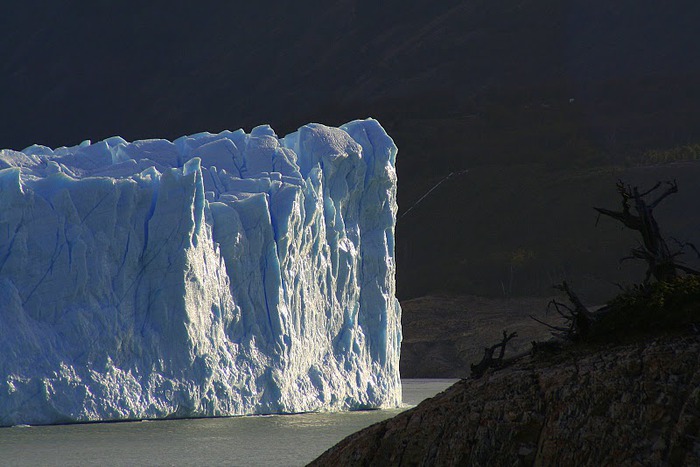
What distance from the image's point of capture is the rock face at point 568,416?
550 centimetres

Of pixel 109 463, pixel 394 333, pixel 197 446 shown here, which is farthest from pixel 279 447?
pixel 394 333

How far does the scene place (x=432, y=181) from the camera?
75.4 metres

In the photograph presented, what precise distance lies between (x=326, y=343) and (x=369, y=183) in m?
3.41

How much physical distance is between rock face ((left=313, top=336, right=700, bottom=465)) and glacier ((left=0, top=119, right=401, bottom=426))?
40.0 feet

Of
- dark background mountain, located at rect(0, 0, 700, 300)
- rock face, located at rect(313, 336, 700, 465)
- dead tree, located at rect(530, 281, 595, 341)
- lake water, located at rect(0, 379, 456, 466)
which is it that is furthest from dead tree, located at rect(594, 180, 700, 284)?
dark background mountain, located at rect(0, 0, 700, 300)

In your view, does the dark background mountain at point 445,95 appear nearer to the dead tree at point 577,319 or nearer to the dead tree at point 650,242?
the dead tree at point 650,242

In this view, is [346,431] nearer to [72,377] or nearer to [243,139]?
[72,377]

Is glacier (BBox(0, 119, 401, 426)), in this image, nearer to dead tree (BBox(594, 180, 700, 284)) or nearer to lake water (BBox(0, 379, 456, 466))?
lake water (BBox(0, 379, 456, 466))

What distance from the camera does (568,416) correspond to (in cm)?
577

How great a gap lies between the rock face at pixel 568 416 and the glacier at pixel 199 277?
1219cm

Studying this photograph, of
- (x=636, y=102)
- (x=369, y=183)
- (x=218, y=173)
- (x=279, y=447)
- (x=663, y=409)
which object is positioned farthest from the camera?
(x=636, y=102)

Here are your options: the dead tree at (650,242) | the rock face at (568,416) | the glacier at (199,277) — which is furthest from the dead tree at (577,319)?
the glacier at (199,277)

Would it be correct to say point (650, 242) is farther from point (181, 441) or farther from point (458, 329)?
point (458, 329)

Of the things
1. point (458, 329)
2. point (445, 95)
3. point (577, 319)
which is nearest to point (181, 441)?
point (577, 319)
